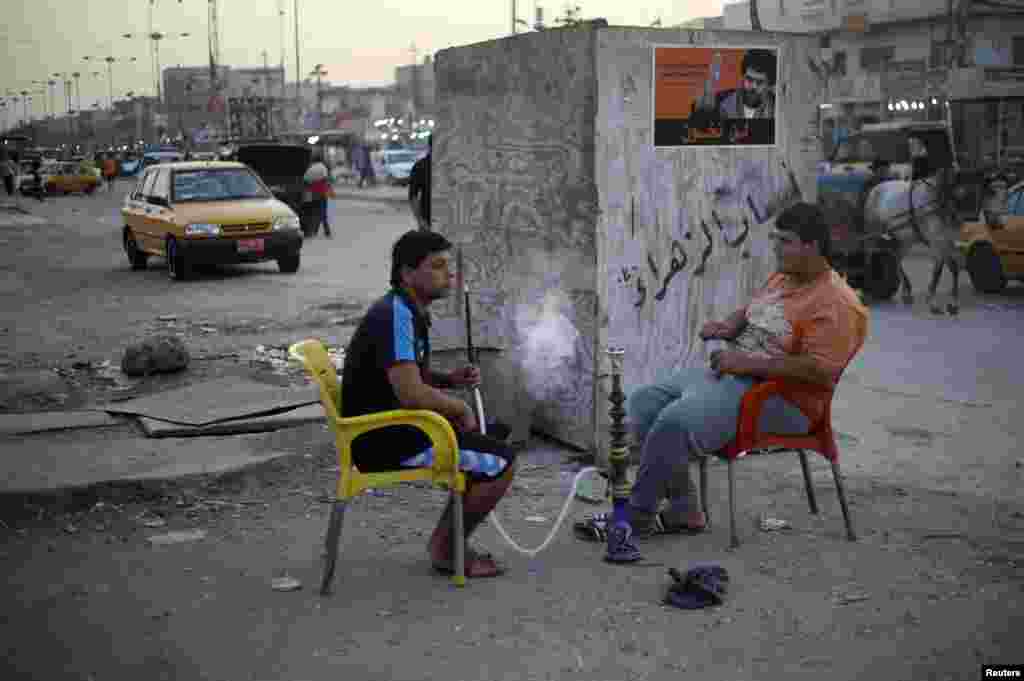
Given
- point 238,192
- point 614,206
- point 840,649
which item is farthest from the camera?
point 238,192

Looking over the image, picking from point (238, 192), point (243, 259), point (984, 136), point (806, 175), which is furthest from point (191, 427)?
point (984, 136)

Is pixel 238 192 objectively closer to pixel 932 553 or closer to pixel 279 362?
pixel 279 362

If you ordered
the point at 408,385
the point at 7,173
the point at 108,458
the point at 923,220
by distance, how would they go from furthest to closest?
the point at 7,173
the point at 923,220
the point at 108,458
the point at 408,385

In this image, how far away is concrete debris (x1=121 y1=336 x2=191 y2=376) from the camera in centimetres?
932

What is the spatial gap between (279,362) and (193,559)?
16.2 feet

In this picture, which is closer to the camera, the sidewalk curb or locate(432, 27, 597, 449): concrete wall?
locate(432, 27, 597, 449): concrete wall

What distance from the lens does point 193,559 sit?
5223 millimetres

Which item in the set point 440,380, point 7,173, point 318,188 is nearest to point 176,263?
point 318,188

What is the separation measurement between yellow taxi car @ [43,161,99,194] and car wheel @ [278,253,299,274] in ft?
139

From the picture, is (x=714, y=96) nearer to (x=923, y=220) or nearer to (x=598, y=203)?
(x=598, y=203)

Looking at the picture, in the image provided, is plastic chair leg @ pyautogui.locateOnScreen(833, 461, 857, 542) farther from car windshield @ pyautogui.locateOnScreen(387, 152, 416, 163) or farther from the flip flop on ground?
car windshield @ pyautogui.locateOnScreen(387, 152, 416, 163)

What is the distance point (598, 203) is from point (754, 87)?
1.26 metres

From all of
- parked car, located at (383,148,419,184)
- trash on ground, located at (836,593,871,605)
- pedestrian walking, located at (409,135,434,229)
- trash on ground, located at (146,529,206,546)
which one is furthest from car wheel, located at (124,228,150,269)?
parked car, located at (383,148,419,184)

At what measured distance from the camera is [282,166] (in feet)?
85.7
